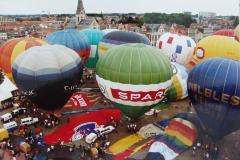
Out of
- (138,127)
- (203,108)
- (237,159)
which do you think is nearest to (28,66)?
(138,127)

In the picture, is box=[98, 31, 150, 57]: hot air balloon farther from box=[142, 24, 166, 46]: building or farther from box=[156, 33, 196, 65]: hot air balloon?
box=[142, 24, 166, 46]: building

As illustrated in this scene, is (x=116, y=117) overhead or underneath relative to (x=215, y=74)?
underneath

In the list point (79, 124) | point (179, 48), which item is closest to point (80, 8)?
point (179, 48)

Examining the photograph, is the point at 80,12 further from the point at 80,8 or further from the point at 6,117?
the point at 6,117

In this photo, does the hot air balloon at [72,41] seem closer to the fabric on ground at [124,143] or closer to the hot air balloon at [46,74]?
the hot air balloon at [46,74]

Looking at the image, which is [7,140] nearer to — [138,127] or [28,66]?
[28,66]

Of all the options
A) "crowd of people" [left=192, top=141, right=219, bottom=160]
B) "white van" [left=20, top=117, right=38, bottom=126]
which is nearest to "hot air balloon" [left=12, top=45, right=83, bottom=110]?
"white van" [left=20, top=117, right=38, bottom=126]

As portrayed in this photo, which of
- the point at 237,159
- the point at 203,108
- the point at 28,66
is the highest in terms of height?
the point at 28,66

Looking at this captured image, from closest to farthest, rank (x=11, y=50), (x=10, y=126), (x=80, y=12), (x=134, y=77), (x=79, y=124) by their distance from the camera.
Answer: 1. (x=134, y=77)
2. (x=10, y=126)
3. (x=79, y=124)
4. (x=11, y=50)
5. (x=80, y=12)
